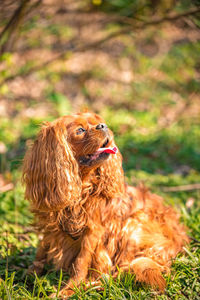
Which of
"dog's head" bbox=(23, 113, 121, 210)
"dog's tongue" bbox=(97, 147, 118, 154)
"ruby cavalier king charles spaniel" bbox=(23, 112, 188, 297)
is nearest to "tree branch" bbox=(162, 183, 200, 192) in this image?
"ruby cavalier king charles spaniel" bbox=(23, 112, 188, 297)

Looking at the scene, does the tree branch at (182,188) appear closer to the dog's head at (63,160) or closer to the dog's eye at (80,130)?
the dog's head at (63,160)

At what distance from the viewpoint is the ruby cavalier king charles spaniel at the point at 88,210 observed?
8.65 ft

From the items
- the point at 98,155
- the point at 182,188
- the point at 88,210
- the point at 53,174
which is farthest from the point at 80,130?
the point at 182,188

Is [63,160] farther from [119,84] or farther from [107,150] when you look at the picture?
[119,84]

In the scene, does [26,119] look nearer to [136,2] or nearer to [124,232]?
[136,2]

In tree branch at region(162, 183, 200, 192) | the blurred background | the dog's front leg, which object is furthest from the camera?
the blurred background

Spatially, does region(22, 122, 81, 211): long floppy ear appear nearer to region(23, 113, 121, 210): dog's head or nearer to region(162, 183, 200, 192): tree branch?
region(23, 113, 121, 210): dog's head

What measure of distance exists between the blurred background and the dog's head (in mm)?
1663

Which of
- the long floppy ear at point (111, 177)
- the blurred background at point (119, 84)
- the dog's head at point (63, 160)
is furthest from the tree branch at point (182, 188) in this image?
the dog's head at point (63, 160)

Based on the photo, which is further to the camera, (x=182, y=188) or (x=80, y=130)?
(x=182, y=188)

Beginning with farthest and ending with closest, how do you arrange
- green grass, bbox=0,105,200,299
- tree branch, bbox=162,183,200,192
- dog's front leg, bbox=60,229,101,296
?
1. tree branch, bbox=162,183,200,192
2. dog's front leg, bbox=60,229,101,296
3. green grass, bbox=0,105,200,299

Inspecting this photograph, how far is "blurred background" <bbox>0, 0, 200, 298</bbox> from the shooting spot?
203 inches

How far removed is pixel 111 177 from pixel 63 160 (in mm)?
475

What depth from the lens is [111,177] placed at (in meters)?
2.83
